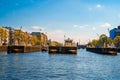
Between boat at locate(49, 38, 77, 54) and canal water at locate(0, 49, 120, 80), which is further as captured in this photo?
boat at locate(49, 38, 77, 54)

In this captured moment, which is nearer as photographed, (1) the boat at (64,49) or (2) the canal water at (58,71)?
(2) the canal water at (58,71)

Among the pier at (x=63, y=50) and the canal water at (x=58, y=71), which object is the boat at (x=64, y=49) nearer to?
the pier at (x=63, y=50)

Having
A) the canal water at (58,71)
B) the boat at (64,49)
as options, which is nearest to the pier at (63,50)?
the boat at (64,49)

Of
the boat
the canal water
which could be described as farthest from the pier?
the canal water

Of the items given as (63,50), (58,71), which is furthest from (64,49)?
(58,71)

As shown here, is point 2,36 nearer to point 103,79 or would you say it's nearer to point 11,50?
point 11,50

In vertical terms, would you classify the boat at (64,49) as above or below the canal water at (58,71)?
above

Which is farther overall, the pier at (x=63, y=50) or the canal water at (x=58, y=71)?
the pier at (x=63, y=50)

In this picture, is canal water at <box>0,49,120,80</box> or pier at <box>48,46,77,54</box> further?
pier at <box>48,46,77,54</box>

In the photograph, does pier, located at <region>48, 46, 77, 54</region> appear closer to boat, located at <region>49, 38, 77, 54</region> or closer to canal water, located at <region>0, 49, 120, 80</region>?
boat, located at <region>49, 38, 77, 54</region>

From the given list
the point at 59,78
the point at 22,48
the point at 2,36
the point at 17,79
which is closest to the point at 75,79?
the point at 59,78

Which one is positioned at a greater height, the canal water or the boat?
the boat

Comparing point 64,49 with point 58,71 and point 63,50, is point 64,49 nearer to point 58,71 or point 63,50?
point 63,50

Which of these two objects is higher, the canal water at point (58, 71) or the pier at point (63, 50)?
the pier at point (63, 50)
